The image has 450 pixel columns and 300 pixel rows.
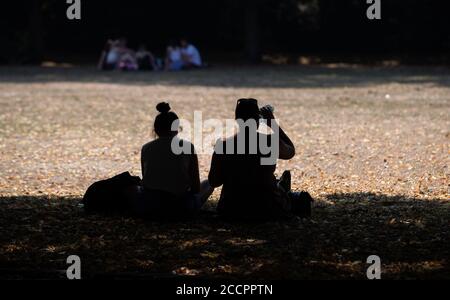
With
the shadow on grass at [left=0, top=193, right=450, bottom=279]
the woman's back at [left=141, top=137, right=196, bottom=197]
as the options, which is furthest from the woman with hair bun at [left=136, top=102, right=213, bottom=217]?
the shadow on grass at [left=0, top=193, right=450, bottom=279]

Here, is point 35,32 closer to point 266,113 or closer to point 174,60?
point 174,60

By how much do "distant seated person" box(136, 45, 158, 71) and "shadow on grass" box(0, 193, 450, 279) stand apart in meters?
25.1

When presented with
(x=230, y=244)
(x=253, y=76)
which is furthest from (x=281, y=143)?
(x=253, y=76)

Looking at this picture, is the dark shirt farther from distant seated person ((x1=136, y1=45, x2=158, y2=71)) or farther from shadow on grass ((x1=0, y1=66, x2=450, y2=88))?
distant seated person ((x1=136, y1=45, x2=158, y2=71))

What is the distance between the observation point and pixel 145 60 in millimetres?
34250

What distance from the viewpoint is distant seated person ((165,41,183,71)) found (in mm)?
34094

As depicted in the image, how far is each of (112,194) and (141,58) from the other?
25.9 metres

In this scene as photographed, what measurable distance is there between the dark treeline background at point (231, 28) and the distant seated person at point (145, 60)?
4.46m

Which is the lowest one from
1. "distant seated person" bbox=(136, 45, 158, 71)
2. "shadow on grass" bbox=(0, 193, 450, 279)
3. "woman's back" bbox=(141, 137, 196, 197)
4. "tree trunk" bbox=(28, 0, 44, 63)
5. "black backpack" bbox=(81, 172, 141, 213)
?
"shadow on grass" bbox=(0, 193, 450, 279)

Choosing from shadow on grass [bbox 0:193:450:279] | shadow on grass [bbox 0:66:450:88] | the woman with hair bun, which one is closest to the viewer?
shadow on grass [bbox 0:193:450:279]

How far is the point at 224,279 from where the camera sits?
592 cm

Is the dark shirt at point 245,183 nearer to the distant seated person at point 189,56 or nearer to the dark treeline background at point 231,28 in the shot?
the distant seated person at point 189,56

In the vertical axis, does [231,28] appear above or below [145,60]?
above

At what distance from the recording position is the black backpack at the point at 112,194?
28.0 feet
